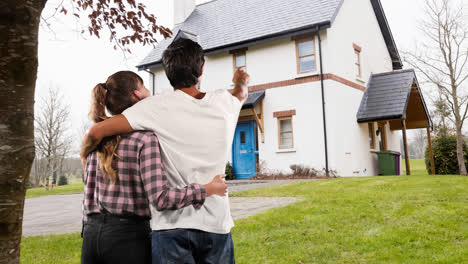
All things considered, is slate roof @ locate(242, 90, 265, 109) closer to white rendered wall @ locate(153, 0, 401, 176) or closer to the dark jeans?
white rendered wall @ locate(153, 0, 401, 176)

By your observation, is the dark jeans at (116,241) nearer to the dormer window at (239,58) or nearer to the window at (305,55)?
the window at (305,55)

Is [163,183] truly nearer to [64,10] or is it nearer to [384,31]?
[64,10]

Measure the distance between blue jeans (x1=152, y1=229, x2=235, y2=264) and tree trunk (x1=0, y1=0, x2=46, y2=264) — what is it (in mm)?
738

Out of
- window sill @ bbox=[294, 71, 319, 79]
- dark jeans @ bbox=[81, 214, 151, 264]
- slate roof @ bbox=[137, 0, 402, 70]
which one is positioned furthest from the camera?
slate roof @ bbox=[137, 0, 402, 70]

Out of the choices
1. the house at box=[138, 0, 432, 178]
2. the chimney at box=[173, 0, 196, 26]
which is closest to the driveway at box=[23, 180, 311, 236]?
the house at box=[138, 0, 432, 178]

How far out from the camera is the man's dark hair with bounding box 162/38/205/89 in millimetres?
1981

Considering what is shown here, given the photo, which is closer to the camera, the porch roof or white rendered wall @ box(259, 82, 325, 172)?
white rendered wall @ box(259, 82, 325, 172)

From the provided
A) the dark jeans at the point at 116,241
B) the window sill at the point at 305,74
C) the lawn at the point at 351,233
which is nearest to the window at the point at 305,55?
the window sill at the point at 305,74

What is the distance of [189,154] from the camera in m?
1.91

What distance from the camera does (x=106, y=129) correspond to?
192cm

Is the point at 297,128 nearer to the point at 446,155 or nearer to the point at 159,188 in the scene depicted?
the point at 446,155

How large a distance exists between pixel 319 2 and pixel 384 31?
587 cm

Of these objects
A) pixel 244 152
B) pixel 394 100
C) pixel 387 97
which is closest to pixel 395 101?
pixel 394 100

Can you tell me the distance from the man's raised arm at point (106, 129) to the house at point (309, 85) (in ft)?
46.2
